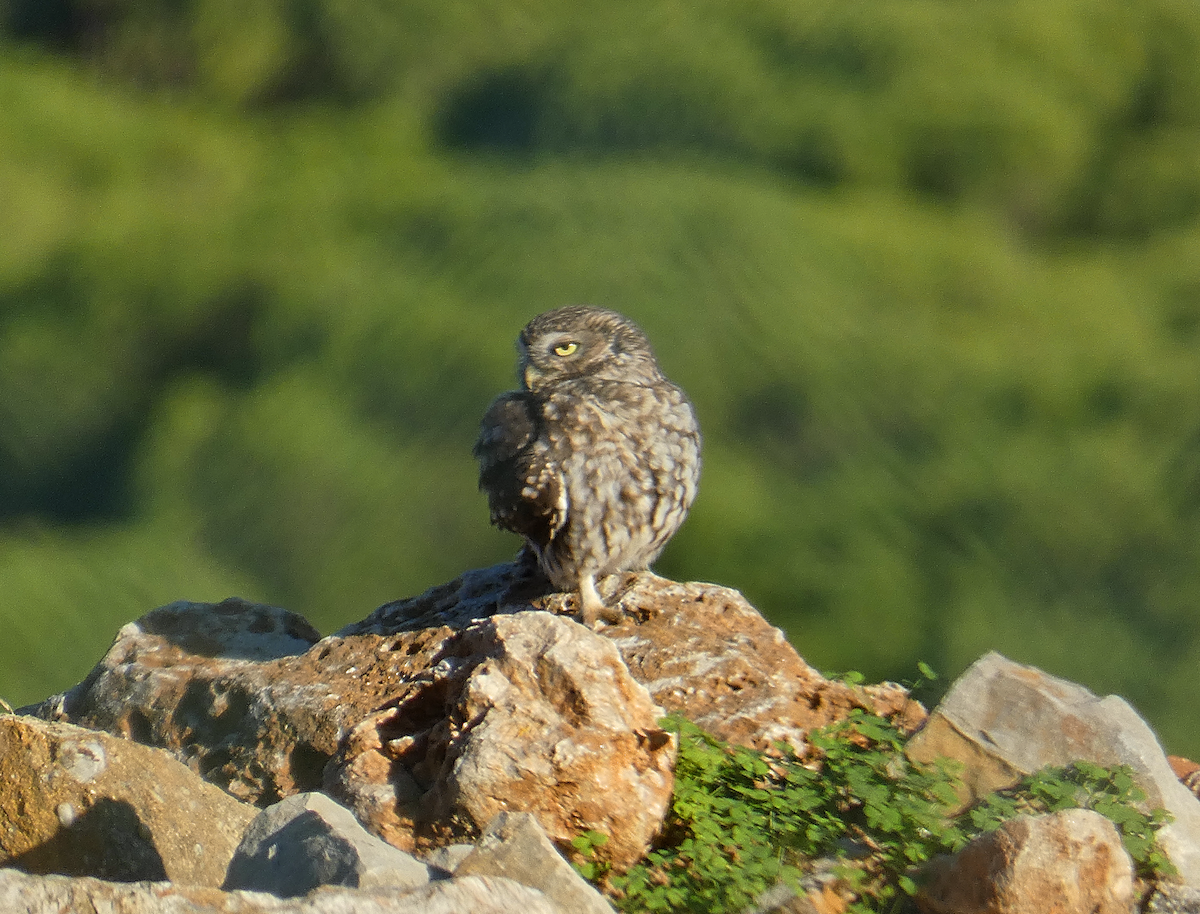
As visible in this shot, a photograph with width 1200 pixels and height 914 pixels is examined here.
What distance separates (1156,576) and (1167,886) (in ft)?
9.44

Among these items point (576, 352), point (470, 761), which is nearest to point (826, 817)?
point (470, 761)

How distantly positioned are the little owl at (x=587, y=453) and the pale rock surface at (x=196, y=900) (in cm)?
168

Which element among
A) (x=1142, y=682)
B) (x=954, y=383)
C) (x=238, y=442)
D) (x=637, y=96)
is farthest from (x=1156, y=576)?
(x=238, y=442)

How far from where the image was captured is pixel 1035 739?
9.47 ft

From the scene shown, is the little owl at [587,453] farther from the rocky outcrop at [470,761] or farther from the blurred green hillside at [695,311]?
the blurred green hillside at [695,311]

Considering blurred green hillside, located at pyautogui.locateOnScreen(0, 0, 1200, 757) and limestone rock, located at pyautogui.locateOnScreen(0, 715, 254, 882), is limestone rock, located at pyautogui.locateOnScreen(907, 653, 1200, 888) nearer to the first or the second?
limestone rock, located at pyautogui.locateOnScreen(0, 715, 254, 882)

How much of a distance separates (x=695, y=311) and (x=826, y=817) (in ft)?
11.1

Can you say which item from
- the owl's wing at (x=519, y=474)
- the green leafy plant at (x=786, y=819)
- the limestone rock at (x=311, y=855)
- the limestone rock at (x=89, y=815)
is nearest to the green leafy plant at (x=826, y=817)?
the green leafy plant at (x=786, y=819)

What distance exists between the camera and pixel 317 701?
3059 millimetres

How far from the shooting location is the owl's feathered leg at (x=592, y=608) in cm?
348

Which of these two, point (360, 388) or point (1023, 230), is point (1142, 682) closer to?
point (1023, 230)

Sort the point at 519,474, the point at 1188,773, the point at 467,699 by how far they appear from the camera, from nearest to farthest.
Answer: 1. the point at 467,699
2. the point at 1188,773
3. the point at 519,474

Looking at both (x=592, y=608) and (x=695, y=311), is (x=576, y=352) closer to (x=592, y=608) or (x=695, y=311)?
(x=592, y=608)

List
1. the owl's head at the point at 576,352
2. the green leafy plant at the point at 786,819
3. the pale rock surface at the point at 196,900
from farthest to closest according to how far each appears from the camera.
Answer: the owl's head at the point at 576,352, the green leafy plant at the point at 786,819, the pale rock surface at the point at 196,900
